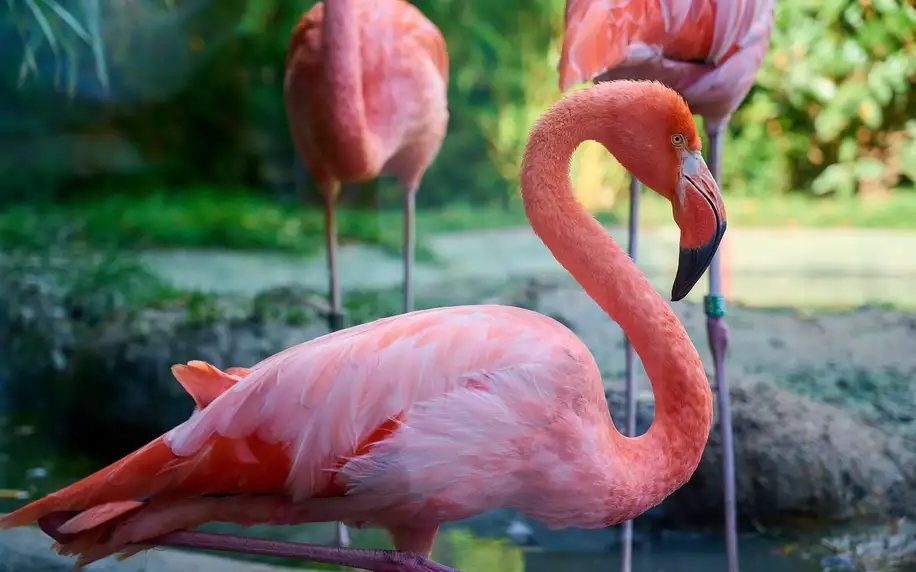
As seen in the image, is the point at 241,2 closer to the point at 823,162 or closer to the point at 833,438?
the point at 823,162

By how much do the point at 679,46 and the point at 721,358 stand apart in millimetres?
792

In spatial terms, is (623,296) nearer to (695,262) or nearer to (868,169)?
(695,262)

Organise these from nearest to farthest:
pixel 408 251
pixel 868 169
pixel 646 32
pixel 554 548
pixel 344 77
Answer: pixel 646 32 < pixel 344 77 < pixel 554 548 < pixel 408 251 < pixel 868 169

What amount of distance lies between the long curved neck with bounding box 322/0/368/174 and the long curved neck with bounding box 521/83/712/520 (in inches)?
39.6

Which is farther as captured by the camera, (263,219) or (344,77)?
(263,219)

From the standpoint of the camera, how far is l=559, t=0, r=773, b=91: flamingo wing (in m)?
2.15

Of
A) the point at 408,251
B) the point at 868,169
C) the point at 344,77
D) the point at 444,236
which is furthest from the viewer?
the point at 444,236

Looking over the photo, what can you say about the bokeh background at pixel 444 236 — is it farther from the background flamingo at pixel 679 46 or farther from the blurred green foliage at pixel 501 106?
the background flamingo at pixel 679 46

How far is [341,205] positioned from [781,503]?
2.02 meters

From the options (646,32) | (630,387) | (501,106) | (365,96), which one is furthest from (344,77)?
(501,106)

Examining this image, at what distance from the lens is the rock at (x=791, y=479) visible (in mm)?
2801

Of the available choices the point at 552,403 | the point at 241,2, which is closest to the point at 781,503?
the point at 552,403

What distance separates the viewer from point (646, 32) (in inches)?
85.0

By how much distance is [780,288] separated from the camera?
3906 millimetres
